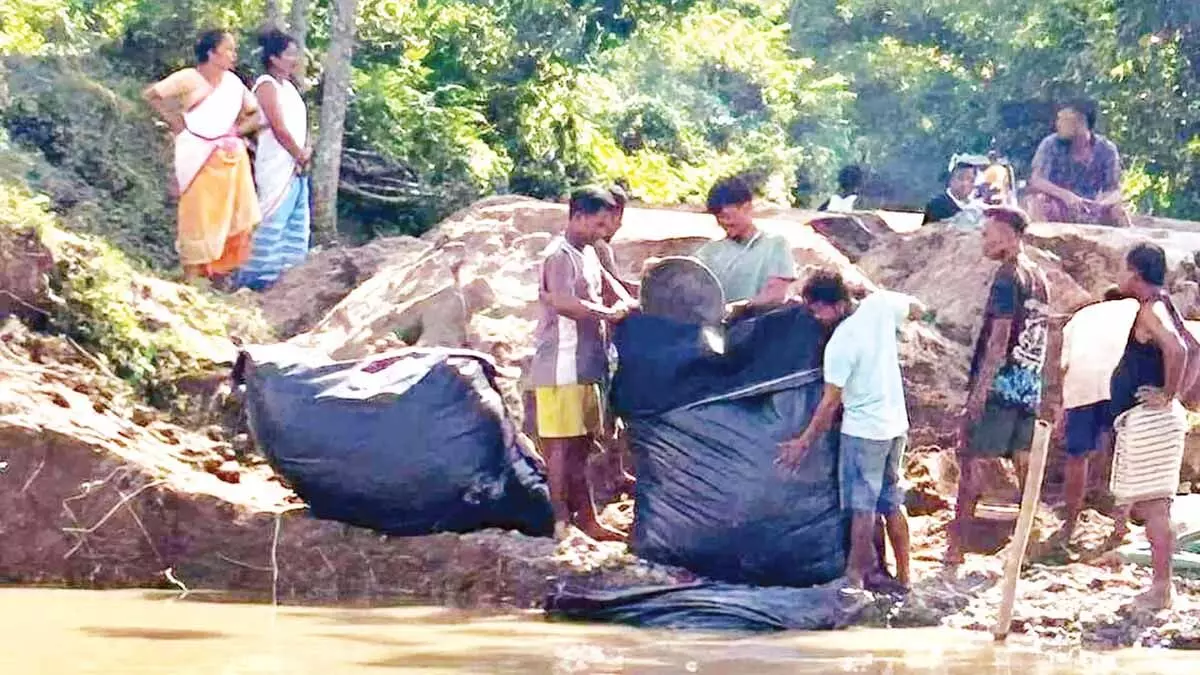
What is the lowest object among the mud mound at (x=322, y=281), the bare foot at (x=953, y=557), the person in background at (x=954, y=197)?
the bare foot at (x=953, y=557)

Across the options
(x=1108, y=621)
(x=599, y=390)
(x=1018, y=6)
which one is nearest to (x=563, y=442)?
(x=599, y=390)

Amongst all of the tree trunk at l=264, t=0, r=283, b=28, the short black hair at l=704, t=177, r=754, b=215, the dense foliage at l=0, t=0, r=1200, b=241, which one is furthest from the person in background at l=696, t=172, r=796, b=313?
the tree trunk at l=264, t=0, r=283, b=28

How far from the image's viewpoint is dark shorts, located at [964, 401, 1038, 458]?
24.7ft

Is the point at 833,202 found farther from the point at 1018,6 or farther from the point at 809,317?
the point at 1018,6

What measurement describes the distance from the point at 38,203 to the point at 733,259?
349cm

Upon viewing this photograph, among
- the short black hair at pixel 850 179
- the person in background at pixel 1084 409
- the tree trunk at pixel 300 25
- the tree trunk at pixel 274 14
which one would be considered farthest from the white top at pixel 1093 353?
the tree trunk at pixel 274 14

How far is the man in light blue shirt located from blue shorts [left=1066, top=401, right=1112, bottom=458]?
103 cm

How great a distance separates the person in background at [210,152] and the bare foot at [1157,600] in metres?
5.25

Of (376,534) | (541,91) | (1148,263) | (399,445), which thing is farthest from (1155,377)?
(541,91)

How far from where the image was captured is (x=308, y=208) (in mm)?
11000

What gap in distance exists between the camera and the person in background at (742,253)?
7508 millimetres

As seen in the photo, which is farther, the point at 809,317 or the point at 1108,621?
the point at 809,317

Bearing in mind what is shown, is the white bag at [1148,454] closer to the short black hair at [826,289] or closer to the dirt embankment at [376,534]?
the dirt embankment at [376,534]

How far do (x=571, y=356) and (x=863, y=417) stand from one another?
119 centimetres
